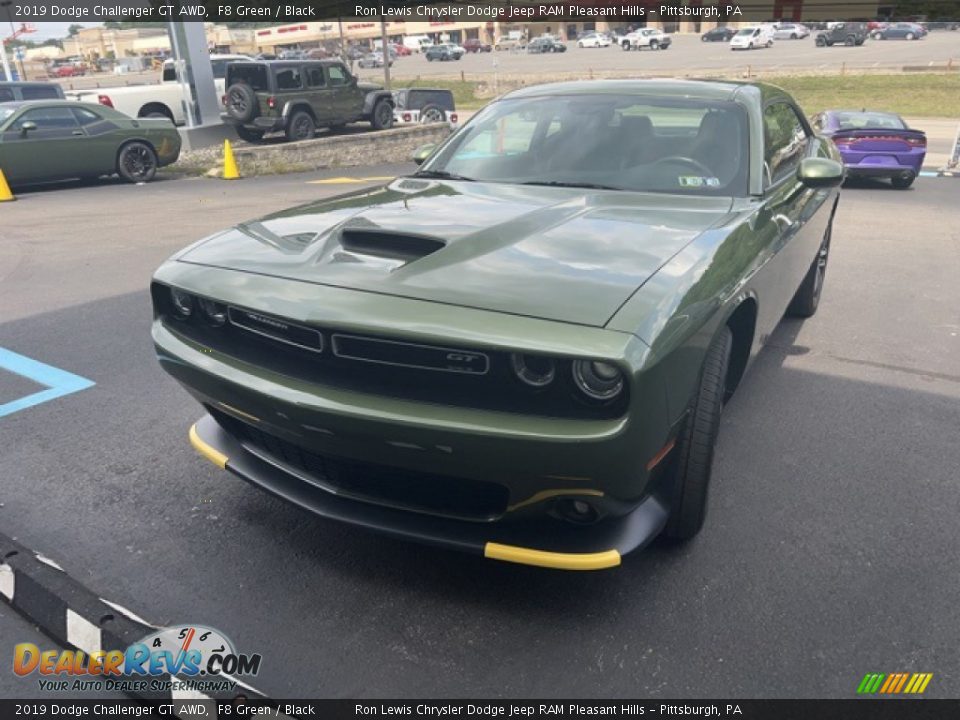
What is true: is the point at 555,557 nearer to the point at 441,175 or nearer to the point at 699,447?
the point at 699,447

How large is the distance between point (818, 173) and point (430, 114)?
1867cm

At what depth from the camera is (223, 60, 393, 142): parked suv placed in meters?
16.5

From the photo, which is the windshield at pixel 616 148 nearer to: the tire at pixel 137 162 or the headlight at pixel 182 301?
the headlight at pixel 182 301

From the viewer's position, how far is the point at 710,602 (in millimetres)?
2639

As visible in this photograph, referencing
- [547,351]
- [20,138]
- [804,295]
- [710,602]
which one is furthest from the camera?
[20,138]

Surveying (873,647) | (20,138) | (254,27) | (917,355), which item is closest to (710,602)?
(873,647)

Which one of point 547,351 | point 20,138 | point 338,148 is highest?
point 547,351

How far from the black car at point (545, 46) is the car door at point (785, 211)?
6364 cm

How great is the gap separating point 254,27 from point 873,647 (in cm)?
11317

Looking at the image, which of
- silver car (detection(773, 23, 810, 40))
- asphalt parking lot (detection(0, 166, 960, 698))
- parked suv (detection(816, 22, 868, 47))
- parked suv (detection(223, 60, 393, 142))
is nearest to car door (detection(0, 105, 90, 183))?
parked suv (detection(223, 60, 393, 142))

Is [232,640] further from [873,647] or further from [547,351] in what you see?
[873,647]

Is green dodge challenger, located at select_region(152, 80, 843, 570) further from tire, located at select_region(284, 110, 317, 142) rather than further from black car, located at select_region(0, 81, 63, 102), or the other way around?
black car, located at select_region(0, 81, 63, 102)

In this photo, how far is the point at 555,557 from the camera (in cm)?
227

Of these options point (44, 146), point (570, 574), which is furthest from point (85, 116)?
point (570, 574)
